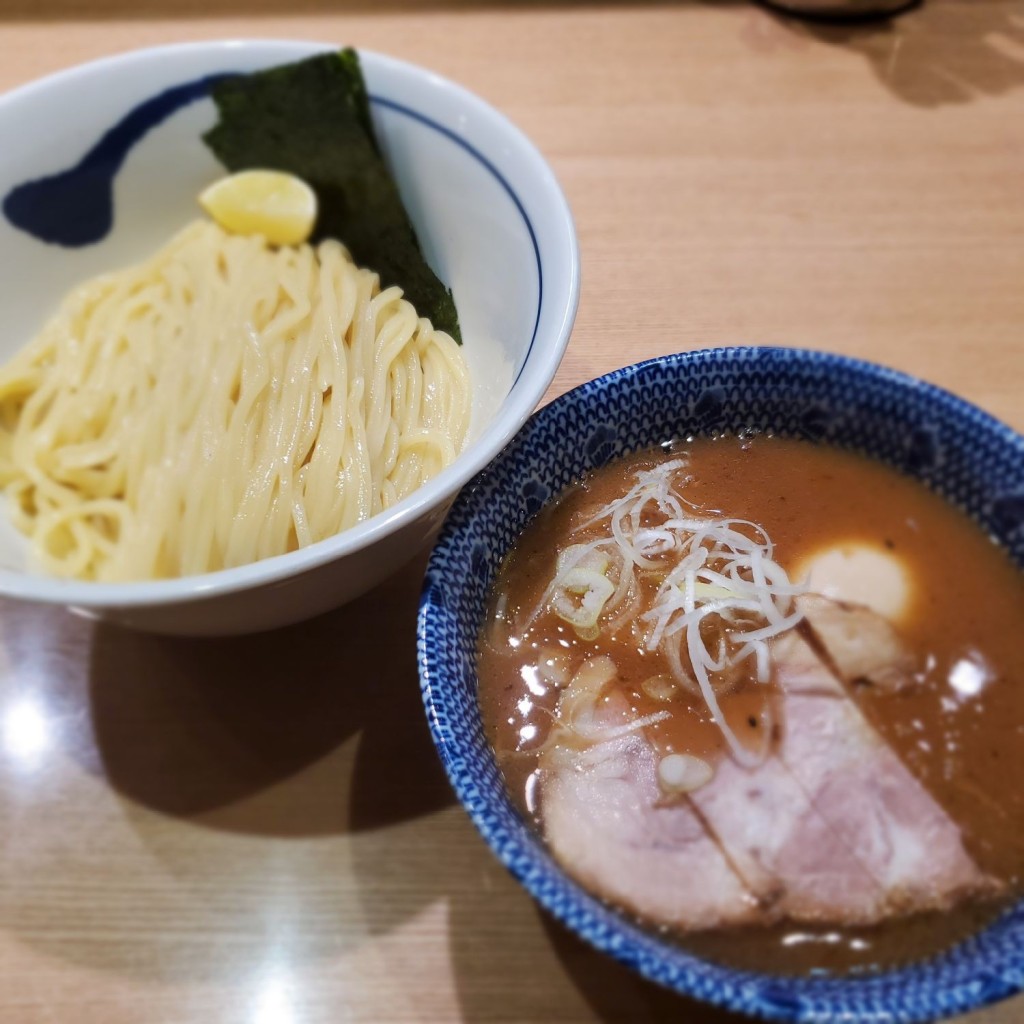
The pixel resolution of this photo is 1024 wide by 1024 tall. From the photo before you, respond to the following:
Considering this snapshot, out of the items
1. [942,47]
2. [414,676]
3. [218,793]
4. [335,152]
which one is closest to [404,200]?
[335,152]

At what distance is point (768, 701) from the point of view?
1040 millimetres

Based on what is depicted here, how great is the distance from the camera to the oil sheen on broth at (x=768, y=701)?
0.92 m

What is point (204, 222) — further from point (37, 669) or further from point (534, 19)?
point (534, 19)

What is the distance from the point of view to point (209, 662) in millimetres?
1309

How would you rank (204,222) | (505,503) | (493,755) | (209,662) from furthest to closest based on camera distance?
(204,222)
(209,662)
(505,503)
(493,755)

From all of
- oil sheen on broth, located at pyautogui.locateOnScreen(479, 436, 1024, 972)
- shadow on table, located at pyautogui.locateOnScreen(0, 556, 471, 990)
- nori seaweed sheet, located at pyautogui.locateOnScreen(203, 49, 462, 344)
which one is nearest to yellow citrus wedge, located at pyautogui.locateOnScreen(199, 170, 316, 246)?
nori seaweed sheet, located at pyautogui.locateOnScreen(203, 49, 462, 344)

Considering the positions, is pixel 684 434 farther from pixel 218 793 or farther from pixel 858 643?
pixel 218 793

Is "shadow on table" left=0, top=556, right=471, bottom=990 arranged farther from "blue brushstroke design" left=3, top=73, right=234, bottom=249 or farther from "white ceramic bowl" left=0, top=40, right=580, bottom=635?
"blue brushstroke design" left=3, top=73, right=234, bottom=249

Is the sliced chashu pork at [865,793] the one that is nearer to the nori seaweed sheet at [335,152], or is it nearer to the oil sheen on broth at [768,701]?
the oil sheen on broth at [768,701]

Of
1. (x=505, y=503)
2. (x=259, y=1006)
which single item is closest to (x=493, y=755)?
(x=505, y=503)

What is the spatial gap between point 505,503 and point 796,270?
925 mm

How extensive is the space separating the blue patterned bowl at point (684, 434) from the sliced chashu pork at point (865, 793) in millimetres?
66

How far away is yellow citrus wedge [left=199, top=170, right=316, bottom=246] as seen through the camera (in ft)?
5.31

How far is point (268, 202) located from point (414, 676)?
938mm
